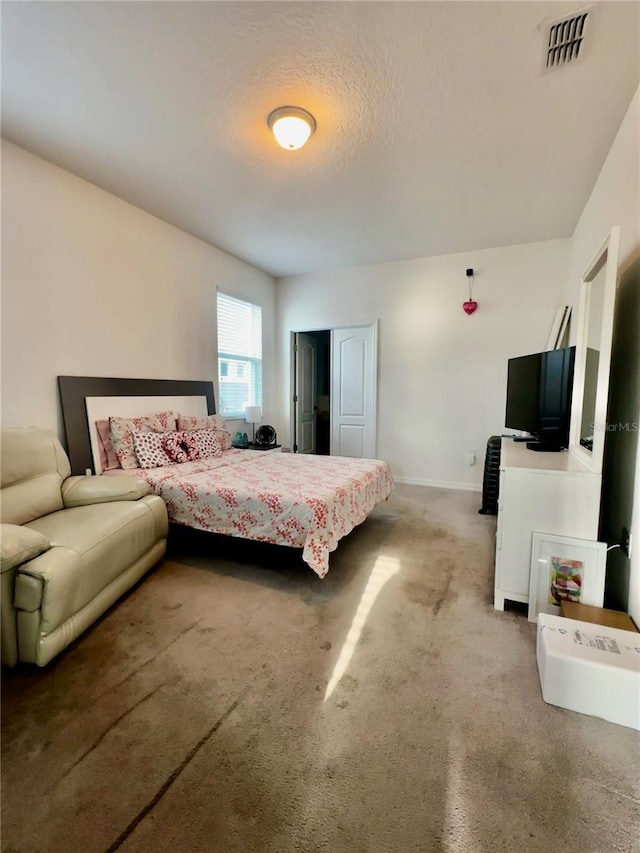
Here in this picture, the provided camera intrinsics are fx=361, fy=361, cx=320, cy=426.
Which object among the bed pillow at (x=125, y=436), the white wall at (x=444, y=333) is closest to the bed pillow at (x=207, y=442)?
the bed pillow at (x=125, y=436)

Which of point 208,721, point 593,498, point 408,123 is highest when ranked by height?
point 408,123

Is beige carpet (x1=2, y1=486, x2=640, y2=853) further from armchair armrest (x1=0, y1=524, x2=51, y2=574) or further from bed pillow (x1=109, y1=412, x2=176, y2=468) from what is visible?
bed pillow (x1=109, y1=412, x2=176, y2=468)

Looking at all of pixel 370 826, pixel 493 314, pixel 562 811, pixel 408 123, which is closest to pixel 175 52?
pixel 408 123

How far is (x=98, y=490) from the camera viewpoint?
2309 millimetres

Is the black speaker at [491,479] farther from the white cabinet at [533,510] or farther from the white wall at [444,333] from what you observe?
the white cabinet at [533,510]

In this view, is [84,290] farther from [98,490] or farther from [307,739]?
[307,739]

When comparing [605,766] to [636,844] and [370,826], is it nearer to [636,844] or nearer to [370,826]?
[636,844]

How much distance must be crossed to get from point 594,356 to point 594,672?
161cm

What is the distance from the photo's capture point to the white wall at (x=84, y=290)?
246 centimetres

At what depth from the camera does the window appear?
14.6 feet

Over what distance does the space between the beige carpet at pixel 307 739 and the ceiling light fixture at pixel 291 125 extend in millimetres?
2731

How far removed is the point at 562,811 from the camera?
3.39 feet

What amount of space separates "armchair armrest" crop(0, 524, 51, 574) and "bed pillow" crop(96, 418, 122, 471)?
146 cm

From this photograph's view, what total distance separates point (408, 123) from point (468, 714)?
3.01 m
